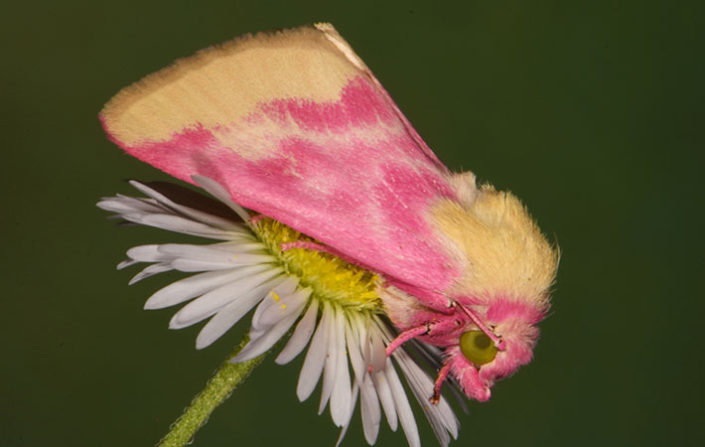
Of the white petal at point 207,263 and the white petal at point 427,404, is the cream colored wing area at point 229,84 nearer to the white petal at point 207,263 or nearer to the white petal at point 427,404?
the white petal at point 207,263

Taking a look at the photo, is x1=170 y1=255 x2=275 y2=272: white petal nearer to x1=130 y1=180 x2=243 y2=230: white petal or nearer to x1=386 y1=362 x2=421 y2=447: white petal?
x1=130 y1=180 x2=243 y2=230: white petal

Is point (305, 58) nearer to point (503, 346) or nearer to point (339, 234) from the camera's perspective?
point (339, 234)

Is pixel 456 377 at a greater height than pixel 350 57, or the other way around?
pixel 350 57

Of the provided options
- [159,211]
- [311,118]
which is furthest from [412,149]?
[159,211]

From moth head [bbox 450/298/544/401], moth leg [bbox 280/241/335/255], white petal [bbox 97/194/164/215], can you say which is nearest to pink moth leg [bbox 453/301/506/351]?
moth head [bbox 450/298/544/401]

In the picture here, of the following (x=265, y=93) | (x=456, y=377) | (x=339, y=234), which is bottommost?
(x=456, y=377)

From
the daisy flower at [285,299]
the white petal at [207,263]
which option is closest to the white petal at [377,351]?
the daisy flower at [285,299]

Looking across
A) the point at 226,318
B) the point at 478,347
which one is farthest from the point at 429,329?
the point at 226,318

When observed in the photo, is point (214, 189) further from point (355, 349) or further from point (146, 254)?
point (355, 349)
